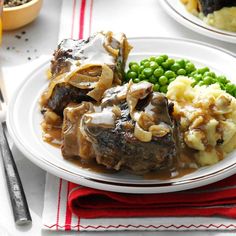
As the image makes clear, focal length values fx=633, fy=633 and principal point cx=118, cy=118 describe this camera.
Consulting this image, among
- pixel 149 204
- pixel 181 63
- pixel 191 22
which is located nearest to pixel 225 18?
pixel 191 22

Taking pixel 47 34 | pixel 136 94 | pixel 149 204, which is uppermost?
pixel 136 94

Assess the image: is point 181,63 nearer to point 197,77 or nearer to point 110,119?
point 197,77

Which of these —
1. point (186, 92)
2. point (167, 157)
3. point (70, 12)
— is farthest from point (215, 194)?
point (70, 12)

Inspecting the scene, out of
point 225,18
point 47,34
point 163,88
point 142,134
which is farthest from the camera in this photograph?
point 47,34

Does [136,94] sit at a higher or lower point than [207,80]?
higher

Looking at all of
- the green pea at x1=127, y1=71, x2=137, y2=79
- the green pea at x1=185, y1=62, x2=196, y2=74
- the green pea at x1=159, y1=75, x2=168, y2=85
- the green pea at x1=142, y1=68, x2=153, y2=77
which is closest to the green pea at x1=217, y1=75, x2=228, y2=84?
the green pea at x1=185, y1=62, x2=196, y2=74

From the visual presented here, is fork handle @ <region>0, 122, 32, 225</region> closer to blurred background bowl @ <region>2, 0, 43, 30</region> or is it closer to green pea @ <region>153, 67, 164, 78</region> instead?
green pea @ <region>153, 67, 164, 78</region>
